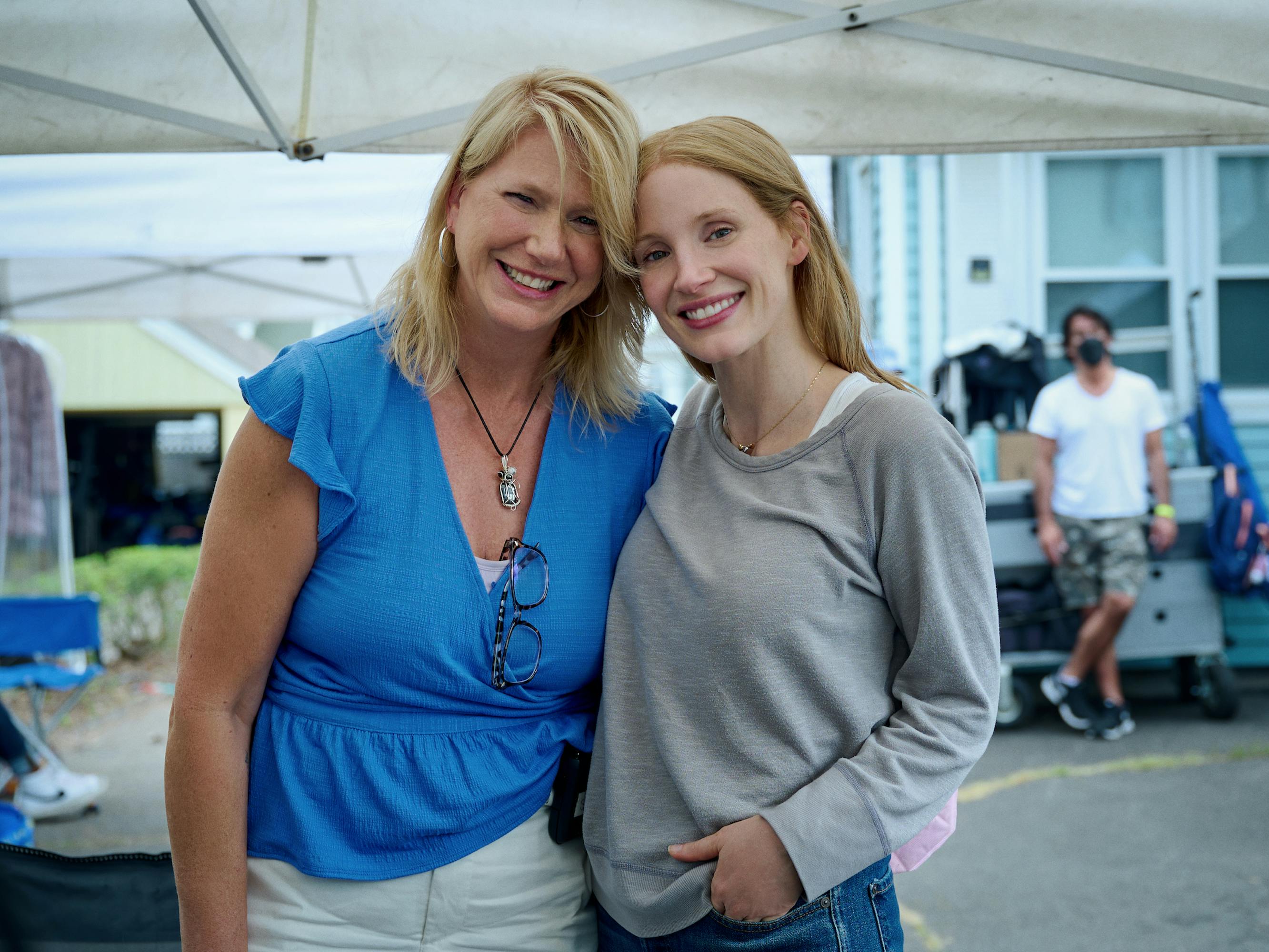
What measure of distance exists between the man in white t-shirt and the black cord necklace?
502 cm

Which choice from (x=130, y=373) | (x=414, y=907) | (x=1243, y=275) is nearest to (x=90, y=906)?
(x=414, y=907)

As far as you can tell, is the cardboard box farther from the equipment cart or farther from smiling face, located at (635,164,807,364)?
smiling face, located at (635,164,807,364)

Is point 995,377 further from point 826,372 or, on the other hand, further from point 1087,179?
point 826,372

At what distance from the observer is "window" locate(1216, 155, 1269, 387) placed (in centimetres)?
765

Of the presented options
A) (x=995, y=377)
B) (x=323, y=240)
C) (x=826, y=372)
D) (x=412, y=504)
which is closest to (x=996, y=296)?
(x=995, y=377)

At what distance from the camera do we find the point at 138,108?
2.53 meters

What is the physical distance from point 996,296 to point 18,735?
6868mm

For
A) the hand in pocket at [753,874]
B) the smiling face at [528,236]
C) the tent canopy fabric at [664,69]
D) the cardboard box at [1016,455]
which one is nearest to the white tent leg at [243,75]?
the tent canopy fabric at [664,69]

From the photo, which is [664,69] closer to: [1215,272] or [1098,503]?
[1098,503]

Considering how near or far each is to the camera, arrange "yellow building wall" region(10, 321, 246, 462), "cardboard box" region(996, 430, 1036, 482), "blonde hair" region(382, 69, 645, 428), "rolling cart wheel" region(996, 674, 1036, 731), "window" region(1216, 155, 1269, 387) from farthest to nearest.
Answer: "yellow building wall" region(10, 321, 246, 462) → "window" region(1216, 155, 1269, 387) → "cardboard box" region(996, 430, 1036, 482) → "rolling cart wheel" region(996, 674, 1036, 731) → "blonde hair" region(382, 69, 645, 428)

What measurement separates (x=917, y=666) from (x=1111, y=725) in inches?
203

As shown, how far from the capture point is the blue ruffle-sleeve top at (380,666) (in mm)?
1620

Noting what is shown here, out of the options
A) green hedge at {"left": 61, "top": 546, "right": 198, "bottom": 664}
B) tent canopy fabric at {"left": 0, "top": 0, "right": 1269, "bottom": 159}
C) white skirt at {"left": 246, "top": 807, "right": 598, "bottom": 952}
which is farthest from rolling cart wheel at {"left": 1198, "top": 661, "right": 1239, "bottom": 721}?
green hedge at {"left": 61, "top": 546, "right": 198, "bottom": 664}

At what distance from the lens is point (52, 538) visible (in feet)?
23.6
